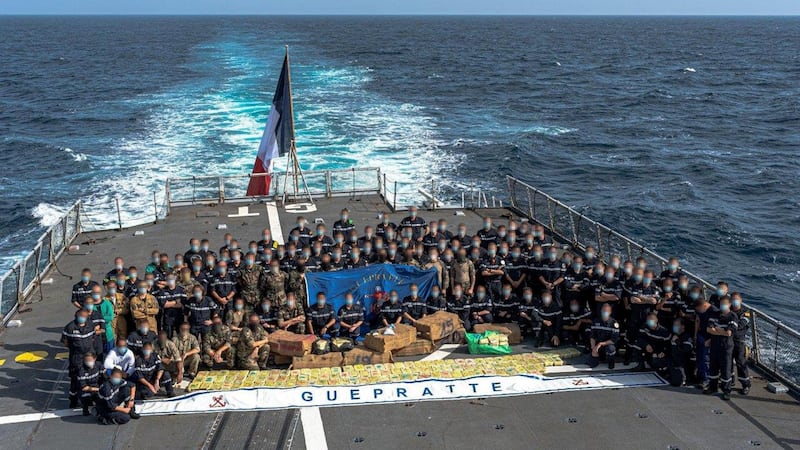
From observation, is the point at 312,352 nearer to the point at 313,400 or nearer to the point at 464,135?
the point at 313,400

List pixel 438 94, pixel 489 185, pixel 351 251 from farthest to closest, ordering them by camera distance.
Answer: pixel 438 94, pixel 489 185, pixel 351 251

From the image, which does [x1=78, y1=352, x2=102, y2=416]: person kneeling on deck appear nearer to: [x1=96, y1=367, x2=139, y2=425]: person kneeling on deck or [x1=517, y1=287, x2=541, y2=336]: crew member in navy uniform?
[x1=96, y1=367, x2=139, y2=425]: person kneeling on deck

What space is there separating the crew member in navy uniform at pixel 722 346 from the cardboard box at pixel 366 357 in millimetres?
6523

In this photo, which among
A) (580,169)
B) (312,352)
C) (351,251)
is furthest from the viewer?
(580,169)

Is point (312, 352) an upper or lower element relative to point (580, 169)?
upper

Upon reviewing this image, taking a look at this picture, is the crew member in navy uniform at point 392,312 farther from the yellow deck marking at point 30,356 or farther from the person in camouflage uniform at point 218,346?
the yellow deck marking at point 30,356

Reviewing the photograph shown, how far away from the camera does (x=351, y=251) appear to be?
1831 centimetres

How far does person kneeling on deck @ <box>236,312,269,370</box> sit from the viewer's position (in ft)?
49.9

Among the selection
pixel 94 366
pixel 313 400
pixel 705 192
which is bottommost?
pixel 705 192

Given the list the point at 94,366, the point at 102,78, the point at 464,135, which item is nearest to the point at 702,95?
the point at 464,135

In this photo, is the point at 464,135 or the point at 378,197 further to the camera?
the point at 464,135

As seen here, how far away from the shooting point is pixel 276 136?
27.1 m

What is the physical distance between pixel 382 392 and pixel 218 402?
10.5 ft

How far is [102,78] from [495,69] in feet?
199
